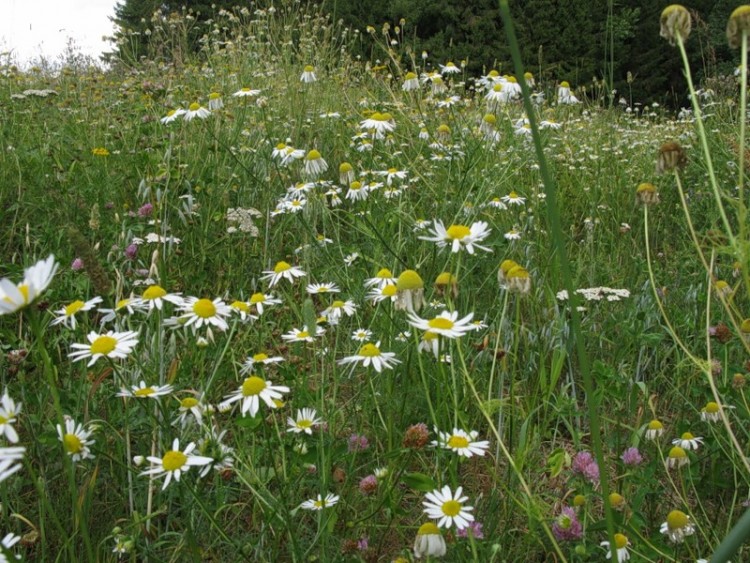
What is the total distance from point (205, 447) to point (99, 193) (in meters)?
1.75

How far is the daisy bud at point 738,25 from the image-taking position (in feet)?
2.42

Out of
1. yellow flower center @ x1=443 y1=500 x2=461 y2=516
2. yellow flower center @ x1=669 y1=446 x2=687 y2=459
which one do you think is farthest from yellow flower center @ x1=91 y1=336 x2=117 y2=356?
yellow flower center @ x1=669 y1=446 x2=687 y2=459

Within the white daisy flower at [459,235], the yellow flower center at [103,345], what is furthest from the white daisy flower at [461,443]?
the yellow flower center at [103,345]

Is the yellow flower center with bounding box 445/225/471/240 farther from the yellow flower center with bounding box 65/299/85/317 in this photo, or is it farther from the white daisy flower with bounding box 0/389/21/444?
the white daisy flower with bounding box 0/389/21/444

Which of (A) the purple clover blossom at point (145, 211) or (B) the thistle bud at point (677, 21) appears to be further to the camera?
(A) the purple clover blossom at point (145, 211)

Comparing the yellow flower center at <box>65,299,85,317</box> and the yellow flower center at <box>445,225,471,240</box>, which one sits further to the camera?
the yellow flower center at <box>445,225,471,240</box>

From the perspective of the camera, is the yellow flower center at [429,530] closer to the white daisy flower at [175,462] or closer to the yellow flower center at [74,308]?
the white daisy flower at [175,462]

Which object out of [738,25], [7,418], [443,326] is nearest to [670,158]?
[738,25]

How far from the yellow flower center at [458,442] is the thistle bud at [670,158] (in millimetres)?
533

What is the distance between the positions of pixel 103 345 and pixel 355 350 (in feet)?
2.79

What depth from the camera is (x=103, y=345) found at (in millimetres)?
1016

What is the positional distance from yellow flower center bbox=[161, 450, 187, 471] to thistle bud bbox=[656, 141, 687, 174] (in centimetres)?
76

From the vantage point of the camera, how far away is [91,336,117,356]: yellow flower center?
39.6 inches

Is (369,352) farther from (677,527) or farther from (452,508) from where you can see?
(677,527)
